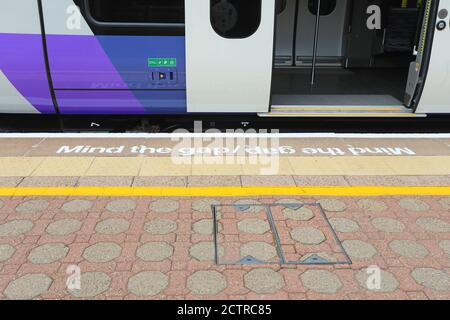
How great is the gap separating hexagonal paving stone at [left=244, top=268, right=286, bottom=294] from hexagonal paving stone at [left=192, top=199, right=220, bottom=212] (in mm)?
810

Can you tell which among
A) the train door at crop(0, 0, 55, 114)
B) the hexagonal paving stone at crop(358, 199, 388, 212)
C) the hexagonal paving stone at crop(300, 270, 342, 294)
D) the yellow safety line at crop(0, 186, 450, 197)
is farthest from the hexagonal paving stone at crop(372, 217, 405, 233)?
the train door at crop(0, 0, 55, 114)

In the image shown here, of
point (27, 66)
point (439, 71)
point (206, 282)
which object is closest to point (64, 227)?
point (206, 282)

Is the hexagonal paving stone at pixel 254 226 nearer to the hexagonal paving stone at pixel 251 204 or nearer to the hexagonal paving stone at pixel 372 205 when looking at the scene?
the hexagonal paving stone at pixel 251 204

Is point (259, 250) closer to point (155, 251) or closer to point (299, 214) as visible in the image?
point (299, 214)

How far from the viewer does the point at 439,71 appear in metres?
5.04

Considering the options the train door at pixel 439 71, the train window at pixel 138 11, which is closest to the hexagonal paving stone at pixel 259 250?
the train window at pixel 138 11

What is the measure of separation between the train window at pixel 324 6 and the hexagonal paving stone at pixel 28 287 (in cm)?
803

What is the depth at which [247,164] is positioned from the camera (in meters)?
4.14

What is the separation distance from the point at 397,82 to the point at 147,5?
4.95m

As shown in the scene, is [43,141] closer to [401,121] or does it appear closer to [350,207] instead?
[350,207]

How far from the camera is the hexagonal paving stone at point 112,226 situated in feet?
9.80

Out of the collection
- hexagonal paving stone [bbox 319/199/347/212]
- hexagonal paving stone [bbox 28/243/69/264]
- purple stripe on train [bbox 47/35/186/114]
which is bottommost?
hexagonal paving stone [bbox 28/243/69/264]

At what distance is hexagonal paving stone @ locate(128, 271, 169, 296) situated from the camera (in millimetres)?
2429

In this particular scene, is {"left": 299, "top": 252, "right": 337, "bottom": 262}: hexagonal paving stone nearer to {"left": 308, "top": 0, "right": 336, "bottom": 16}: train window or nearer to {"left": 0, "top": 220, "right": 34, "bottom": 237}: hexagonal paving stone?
{"left": 0, "top": 220, "right": 34, "bottom": 237}: hexagonal paving stone
